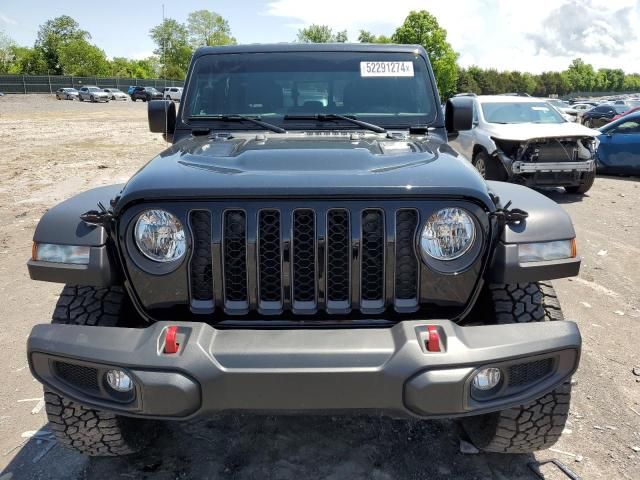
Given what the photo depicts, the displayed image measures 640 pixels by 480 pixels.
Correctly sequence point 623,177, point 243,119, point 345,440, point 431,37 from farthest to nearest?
point 431,37
point 623,177
point 243,119
point 345,440

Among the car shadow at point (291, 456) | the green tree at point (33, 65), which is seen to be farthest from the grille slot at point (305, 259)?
the green tree at point (33, 65)

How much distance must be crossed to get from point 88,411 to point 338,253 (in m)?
1.24

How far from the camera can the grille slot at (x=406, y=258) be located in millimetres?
2137

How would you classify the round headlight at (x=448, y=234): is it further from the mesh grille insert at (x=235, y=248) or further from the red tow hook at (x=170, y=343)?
the red tow hook at (x=170, y=343)

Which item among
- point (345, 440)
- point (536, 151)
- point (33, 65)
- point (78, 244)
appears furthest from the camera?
point (33, 65)

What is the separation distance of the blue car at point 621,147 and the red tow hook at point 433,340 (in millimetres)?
10784

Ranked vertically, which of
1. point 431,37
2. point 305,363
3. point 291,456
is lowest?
point 291,456

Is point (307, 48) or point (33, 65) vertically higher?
point (33, 65)

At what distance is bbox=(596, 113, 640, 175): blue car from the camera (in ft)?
36.0

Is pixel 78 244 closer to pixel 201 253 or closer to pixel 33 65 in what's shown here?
pixel 201 253

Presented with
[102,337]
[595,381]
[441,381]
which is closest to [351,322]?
[441,381]

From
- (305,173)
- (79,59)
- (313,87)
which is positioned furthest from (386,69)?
(79,59)

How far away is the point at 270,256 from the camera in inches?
84.7

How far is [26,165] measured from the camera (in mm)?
12016
